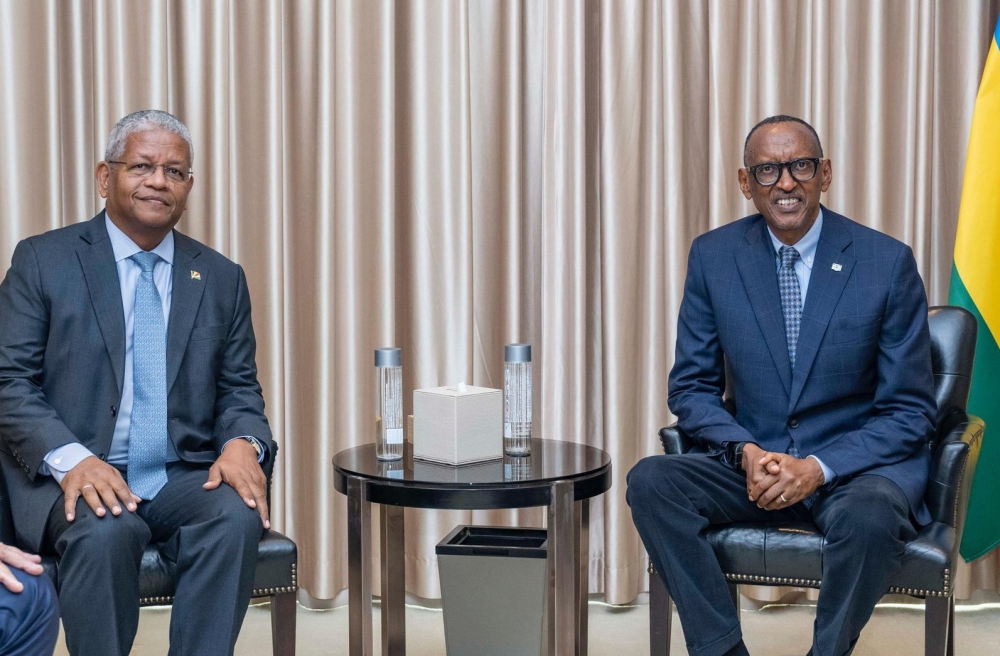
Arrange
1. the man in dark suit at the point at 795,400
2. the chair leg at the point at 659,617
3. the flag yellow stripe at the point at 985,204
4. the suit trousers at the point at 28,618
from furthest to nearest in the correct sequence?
the flag yellow stripe at the point at 985,204 < the chair leg at the point at 659,617 < the man in dark suit at the point at 795,400 < the suit trousers at the point at 28,618

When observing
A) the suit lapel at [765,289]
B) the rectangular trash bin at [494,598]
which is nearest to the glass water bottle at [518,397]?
the rectangular trash bin at [494,598]

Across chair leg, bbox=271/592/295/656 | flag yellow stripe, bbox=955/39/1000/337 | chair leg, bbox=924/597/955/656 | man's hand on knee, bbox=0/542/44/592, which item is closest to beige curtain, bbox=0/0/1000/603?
flag yellow stripe, bbox=955/39/1000/337

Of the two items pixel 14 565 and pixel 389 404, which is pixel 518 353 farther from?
pixel 14 565

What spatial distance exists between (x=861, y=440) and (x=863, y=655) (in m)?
0.91

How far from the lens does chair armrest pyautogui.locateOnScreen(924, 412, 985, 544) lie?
2.58 metres

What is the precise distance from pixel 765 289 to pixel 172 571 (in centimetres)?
171

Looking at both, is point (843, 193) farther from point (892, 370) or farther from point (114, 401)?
point (114, 401)

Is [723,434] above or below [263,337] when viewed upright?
below

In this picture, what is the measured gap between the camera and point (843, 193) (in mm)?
3551

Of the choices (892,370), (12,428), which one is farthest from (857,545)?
(12,428)

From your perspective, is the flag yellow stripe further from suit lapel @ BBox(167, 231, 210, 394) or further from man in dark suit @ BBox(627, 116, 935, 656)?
suit lapel @ BBox(167, 231, 210, 394)

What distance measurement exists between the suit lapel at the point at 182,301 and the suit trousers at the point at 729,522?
3.99 feet

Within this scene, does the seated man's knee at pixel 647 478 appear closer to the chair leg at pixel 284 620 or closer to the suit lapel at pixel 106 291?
the chair leg at pixel 284 620

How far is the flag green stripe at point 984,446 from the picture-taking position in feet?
10.7
